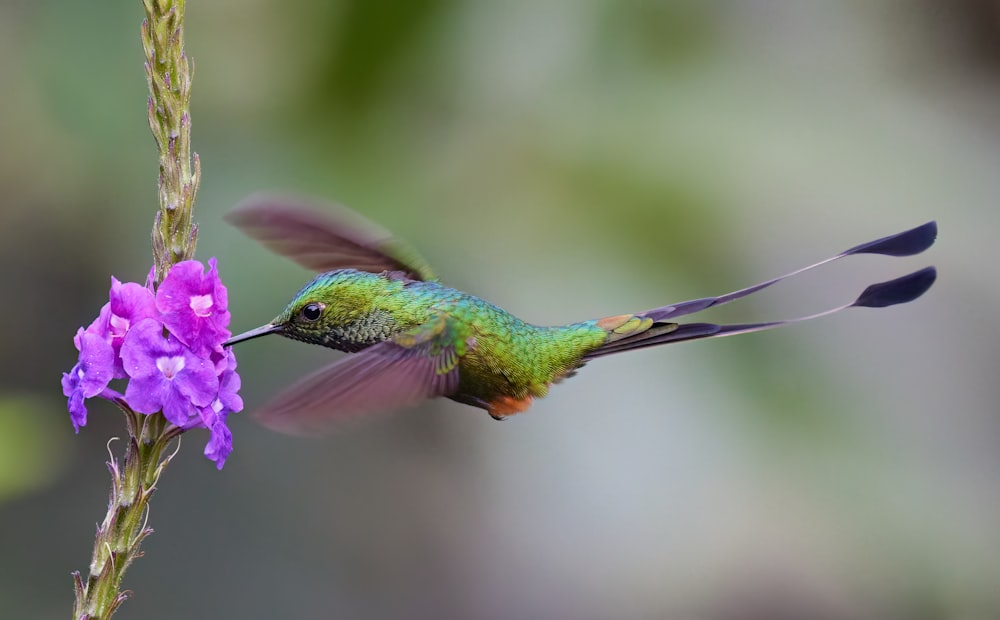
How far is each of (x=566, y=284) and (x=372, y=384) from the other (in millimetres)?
3101

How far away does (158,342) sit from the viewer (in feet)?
4.80

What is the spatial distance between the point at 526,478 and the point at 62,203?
2.64m

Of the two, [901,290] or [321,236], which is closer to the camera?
[901,290]

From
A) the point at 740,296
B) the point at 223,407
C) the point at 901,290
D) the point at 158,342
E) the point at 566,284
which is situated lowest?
the point at 901,290

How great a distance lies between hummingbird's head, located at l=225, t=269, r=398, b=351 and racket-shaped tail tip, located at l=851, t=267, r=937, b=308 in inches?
38.4

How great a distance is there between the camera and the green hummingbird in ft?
5.23

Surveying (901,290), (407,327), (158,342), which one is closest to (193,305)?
(158,342)

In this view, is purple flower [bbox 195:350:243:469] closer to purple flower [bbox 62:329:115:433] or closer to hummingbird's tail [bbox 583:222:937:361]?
purple flower [bbox 62:329:115:433]

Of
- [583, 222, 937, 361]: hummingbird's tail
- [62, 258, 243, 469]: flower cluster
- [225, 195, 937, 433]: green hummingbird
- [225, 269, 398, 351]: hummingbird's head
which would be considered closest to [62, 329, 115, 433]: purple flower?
[62, 258, 243, 469]: flower cluster

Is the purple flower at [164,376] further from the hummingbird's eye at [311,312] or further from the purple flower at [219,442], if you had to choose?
the hummingbird's eye at [311,312]

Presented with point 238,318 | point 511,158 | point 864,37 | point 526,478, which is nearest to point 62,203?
point 238,318

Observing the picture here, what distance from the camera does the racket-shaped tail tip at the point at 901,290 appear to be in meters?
1.82

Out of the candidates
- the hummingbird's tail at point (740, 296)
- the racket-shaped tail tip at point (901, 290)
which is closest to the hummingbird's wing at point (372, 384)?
the hummingbird's tail at point (740, 296)

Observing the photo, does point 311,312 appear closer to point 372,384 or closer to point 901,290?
point 372,384
